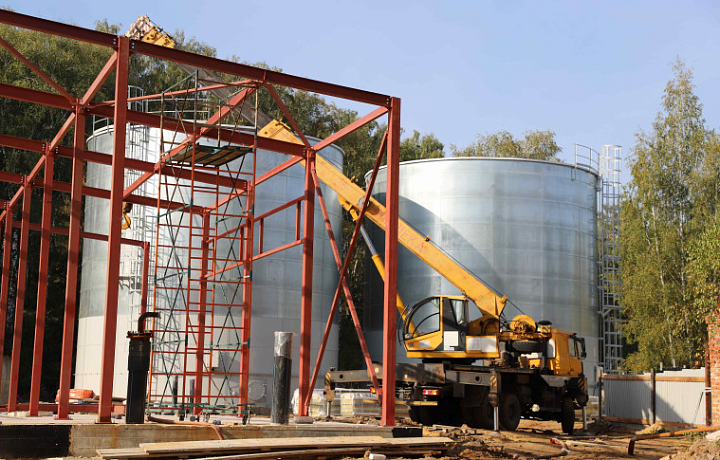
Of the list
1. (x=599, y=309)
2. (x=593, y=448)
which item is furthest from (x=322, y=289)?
(x=593, y=448)

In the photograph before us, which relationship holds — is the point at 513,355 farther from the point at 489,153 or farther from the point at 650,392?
the point at 489,153

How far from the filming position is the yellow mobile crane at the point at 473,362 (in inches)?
899

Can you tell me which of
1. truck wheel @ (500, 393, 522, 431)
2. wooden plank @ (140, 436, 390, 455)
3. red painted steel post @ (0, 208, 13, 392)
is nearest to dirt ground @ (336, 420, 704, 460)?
truck wheel @ (500, 393, 522, 431)

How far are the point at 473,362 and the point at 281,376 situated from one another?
11230mm

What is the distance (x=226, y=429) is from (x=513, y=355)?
13.7 meters

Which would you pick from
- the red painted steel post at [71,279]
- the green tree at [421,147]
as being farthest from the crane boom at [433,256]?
the green tree at [421,147]

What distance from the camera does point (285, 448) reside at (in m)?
12.6

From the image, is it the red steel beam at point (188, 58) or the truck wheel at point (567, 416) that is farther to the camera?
the truck wheel at point (567, 416)

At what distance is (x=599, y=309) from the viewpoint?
3797 cm

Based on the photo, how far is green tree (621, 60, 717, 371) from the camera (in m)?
38.0

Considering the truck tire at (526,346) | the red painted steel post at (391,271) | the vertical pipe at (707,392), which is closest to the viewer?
the red painted steel post at (391,271)

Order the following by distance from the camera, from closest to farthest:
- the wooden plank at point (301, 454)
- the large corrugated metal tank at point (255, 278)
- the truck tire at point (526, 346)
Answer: the wooden plank at point (301, 454)
the truck tire at point (526, 346)
the large corrugated metal tank at point (255, 278)

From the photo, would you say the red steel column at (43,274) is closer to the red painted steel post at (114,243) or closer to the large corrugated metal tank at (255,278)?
the red painted steel post at (114,243)

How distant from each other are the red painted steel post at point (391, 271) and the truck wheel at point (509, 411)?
8.52 metres
